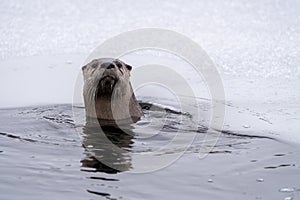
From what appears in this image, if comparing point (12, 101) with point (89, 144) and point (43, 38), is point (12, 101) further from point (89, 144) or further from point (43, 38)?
point (43, 38)

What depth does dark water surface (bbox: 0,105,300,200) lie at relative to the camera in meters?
2.45

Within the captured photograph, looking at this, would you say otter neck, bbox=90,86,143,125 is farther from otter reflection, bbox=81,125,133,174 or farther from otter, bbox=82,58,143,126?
otter reflection, bbox=81,125,133,174

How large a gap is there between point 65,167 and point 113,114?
124cm

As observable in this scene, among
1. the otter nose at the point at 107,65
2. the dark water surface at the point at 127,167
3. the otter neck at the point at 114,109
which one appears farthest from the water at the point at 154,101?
the otter nose at the point at 107,65

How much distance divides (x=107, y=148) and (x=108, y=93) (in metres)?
0.73

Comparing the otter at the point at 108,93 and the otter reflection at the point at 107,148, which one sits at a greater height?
the otter at the point at 108,93

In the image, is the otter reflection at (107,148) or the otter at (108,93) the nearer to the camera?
the otter reflection at (107,148)

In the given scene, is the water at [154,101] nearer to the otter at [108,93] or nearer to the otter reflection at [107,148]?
the otter reflection at [107,148]

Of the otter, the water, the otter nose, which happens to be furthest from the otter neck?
the otter nose

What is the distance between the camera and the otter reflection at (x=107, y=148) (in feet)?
9.32

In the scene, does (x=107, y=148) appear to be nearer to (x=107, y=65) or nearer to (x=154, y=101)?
(x=107, y=65)

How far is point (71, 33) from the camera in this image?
22.9 ft

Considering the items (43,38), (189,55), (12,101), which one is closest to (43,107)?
(12,101)

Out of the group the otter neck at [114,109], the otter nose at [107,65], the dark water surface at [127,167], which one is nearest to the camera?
the dark water surface at [127,167]
